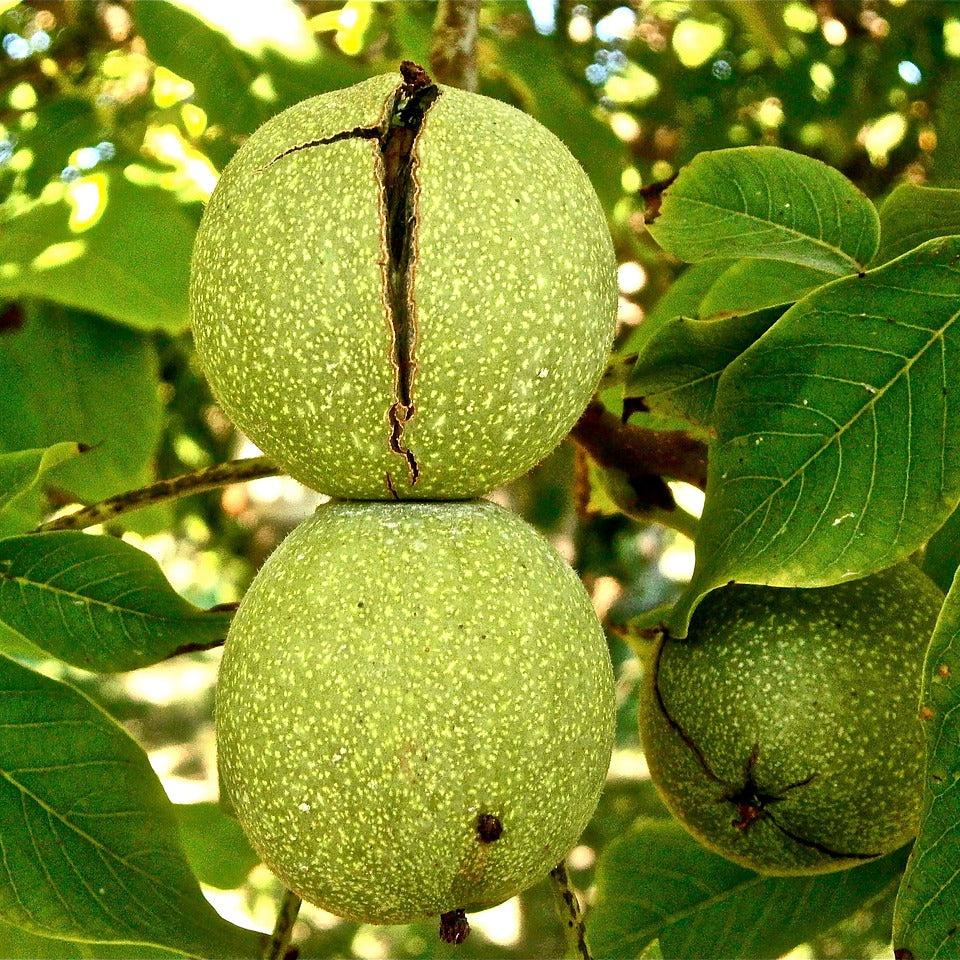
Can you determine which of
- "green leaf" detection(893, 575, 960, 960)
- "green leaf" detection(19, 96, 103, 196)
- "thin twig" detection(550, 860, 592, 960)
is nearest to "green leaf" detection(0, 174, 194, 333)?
"green leaf" detection(19, 96, 103, 196)

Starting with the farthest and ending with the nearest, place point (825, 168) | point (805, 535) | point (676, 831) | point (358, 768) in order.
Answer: point (676, 831) < point (825, 168) < point (805, 535) < point (358, 768)

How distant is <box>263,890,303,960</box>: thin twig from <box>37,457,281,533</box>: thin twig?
470mm

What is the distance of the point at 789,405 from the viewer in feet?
3.67

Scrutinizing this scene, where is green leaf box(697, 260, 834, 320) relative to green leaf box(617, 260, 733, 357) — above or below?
above

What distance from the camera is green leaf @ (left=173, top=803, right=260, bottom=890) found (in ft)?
5.85

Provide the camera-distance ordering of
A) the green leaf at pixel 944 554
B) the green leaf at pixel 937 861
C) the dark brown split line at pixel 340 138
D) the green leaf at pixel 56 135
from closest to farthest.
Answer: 1. the green leaf at pixel 937 861
2. the dark brown split line at pixel 340 138
3. the green leaf at pixel 944 554
4. the green leaf at pixel 56 135

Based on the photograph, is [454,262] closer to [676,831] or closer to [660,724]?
[660,724]

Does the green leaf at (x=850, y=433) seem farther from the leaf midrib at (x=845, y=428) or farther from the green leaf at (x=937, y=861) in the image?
the green leaf at (x=937, y=861)

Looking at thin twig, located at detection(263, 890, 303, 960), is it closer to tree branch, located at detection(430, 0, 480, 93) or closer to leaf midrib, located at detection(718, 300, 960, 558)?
leaf midrib, located at detection(718, 300, 960, 558)

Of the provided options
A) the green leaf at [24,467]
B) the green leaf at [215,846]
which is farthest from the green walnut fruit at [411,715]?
the green leaf at [215,846]

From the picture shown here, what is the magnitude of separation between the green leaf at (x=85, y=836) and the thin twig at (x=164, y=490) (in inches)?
9.5

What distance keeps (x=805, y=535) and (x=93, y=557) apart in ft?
2.51

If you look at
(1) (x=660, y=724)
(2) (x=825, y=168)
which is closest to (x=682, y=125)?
(2) (x=825, y=168)

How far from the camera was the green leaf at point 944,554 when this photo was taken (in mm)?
1346
